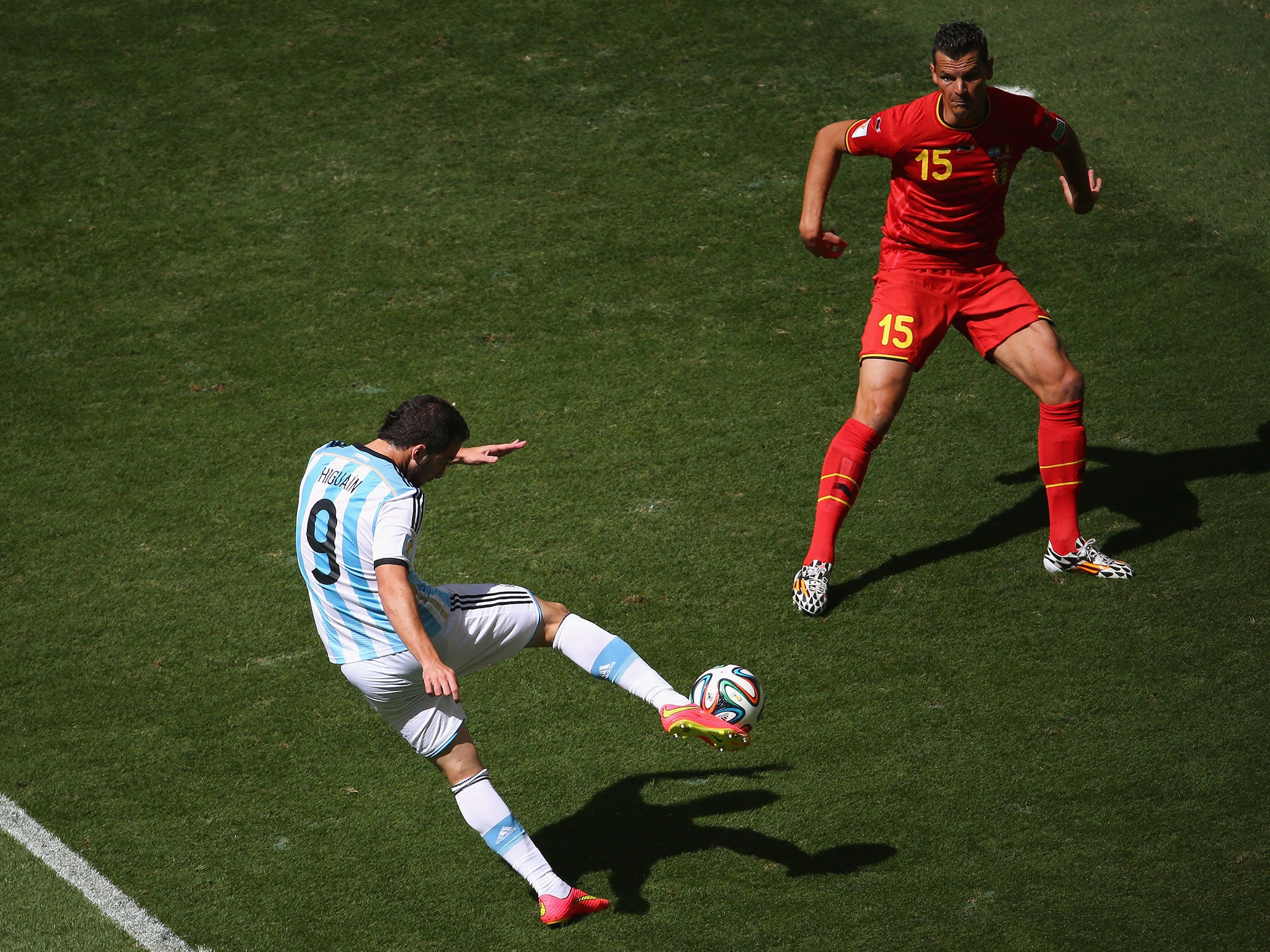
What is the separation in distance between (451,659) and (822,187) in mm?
2690

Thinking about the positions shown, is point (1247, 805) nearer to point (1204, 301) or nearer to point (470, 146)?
point (1204, 301)

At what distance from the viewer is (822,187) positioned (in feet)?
17.3

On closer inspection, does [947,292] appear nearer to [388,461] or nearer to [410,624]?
[388,461]

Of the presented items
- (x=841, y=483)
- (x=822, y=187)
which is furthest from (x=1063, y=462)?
(x=822, y=187)

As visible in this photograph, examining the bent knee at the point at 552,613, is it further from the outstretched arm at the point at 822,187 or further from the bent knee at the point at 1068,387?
the bent knee at the point at 1068,387

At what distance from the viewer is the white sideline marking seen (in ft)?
13.0

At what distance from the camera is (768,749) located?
4598 millimetres

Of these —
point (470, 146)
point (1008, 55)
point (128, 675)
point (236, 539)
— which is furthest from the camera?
point (1008, 55)

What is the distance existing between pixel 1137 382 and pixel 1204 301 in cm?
104

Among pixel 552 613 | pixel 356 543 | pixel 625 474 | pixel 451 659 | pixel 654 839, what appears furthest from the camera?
pixel 625 474

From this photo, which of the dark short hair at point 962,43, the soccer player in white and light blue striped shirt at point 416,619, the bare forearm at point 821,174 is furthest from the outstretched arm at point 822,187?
the soccer player in white and light blue striped shirt at point 416,619

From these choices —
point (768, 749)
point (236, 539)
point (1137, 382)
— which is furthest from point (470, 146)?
point (768, 749)

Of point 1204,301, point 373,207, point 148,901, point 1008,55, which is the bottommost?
point 148,901

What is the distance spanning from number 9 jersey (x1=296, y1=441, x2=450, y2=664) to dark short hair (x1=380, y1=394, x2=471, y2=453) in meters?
0.09
